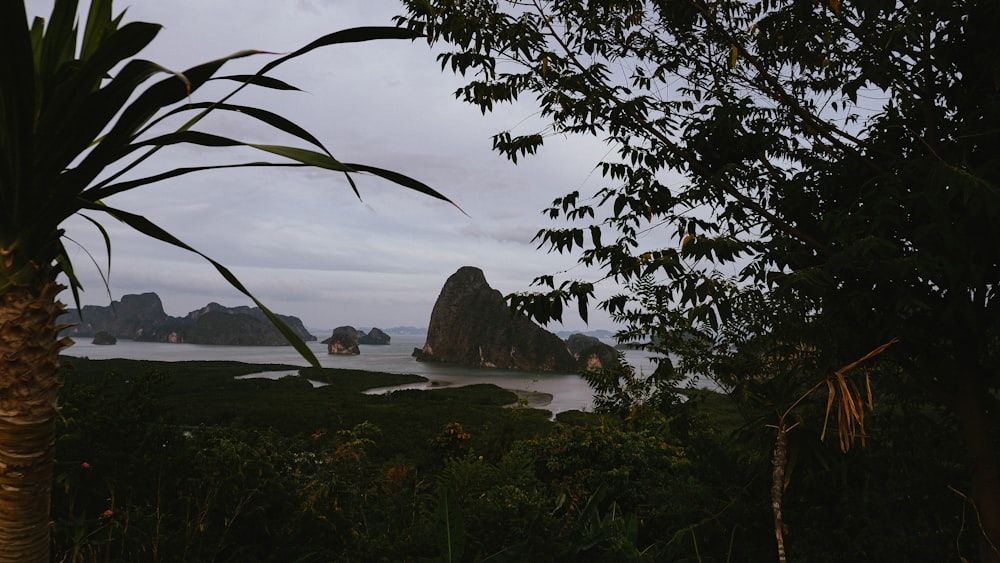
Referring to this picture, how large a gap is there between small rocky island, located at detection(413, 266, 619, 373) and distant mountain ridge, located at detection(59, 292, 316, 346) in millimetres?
34344

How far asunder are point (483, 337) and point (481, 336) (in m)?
0.43

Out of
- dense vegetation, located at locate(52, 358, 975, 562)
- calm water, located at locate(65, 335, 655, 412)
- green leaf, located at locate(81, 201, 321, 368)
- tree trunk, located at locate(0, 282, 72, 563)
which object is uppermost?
green leaf, located at locate(81, 201, 321, 368)

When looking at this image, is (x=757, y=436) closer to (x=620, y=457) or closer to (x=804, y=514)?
(x=804, y=514)

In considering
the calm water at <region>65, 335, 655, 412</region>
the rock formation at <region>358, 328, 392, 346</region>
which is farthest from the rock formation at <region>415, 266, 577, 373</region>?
the rock formation at <region>358, 328, 392, 346</region>

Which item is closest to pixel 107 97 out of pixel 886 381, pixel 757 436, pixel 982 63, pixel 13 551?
pixel 13 551

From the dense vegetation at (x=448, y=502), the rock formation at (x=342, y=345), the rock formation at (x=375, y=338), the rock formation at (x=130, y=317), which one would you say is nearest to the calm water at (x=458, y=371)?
the dense vegetation at (x=448, y=502)

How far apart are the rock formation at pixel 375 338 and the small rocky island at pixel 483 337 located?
216 ft

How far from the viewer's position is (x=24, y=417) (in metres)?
1.08

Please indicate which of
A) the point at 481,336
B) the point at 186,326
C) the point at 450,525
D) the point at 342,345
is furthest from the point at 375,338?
the point at 450,525

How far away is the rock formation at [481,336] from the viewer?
62781 millimetres

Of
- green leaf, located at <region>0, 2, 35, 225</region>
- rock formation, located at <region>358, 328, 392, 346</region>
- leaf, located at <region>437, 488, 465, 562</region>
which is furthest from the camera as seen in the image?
rock formation, located at <region>358, 328, 392, 346</region>

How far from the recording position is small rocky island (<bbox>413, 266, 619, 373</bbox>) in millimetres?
62750

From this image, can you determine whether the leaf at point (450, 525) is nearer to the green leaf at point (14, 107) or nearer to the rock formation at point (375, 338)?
the green leaf at point (14, 107)

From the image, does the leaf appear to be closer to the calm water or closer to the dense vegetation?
the dense vegetation
